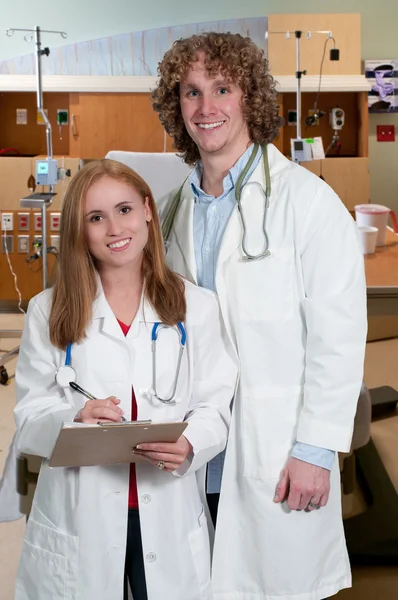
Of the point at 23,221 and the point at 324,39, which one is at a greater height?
the point at 324,39

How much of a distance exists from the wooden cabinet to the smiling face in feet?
13.0

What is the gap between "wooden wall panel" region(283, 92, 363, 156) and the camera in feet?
18.3

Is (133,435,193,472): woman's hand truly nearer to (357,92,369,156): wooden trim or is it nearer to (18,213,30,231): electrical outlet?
(18,213,30,231): electrical outlet

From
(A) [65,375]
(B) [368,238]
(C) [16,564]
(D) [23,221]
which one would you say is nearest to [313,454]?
(A) [65,375]

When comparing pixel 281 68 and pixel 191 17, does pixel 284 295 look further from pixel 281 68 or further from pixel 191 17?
pixel 191 17

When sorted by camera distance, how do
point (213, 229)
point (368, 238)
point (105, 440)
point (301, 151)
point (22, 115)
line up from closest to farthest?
point (105, 440) → point (213, 229) → point (368, 238) → point (301, 151) → point (22, 115)

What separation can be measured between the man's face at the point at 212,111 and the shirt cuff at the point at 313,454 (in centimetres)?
63

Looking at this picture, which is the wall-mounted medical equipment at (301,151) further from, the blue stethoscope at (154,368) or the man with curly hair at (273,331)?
the blue stethoscope at (154,368)

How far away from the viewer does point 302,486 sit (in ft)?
4.66

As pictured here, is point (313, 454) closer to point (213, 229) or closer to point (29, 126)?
point (213, 229)

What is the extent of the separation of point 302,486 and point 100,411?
0.45 m

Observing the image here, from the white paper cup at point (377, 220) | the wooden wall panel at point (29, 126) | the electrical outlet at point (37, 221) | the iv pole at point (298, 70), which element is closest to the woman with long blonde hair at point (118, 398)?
the white paper cup at point (377, 220)

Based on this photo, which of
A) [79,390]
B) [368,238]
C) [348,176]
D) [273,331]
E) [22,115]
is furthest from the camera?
[22,115]

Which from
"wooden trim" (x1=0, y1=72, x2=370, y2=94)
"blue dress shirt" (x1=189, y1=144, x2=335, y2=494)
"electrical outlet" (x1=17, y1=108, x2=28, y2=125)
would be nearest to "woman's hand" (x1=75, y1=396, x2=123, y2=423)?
"blue dress shirt" (x1=189, y1=144, x2=335, y2=494)
